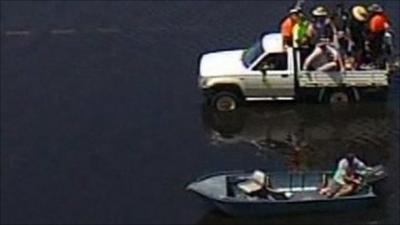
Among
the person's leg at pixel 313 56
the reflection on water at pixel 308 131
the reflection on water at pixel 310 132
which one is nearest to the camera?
the reflection on water at pixel 310 132

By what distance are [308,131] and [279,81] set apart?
1268mm

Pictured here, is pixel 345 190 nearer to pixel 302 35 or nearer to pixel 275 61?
pixel 275 61

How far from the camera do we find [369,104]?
24219 mm

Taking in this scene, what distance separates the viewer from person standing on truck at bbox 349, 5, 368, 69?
79.8 ft

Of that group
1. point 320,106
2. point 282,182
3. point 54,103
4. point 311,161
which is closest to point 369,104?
point 320,106

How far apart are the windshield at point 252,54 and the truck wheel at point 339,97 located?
1.69m

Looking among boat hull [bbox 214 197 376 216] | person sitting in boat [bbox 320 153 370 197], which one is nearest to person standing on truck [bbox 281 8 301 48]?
person sitting in boat [bbox 320 153 370 197]

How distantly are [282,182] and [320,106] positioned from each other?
3.98 metres

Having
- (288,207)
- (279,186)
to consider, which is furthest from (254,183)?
(288,207)

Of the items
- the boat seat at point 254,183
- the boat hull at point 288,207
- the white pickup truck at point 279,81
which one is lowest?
the boat hull at point 288,207

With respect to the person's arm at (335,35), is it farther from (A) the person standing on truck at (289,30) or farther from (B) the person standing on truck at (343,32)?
(A) the person standing on truck at (289,30)

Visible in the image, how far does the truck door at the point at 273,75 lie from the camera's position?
942 inches

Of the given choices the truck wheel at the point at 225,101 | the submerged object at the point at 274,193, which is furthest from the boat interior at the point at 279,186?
the truck wheel at the point at 225,101

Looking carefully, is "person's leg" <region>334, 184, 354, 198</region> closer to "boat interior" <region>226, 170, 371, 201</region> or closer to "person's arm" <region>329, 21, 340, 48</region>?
"boat interior" <region>226, 170, 371, 201</region>
